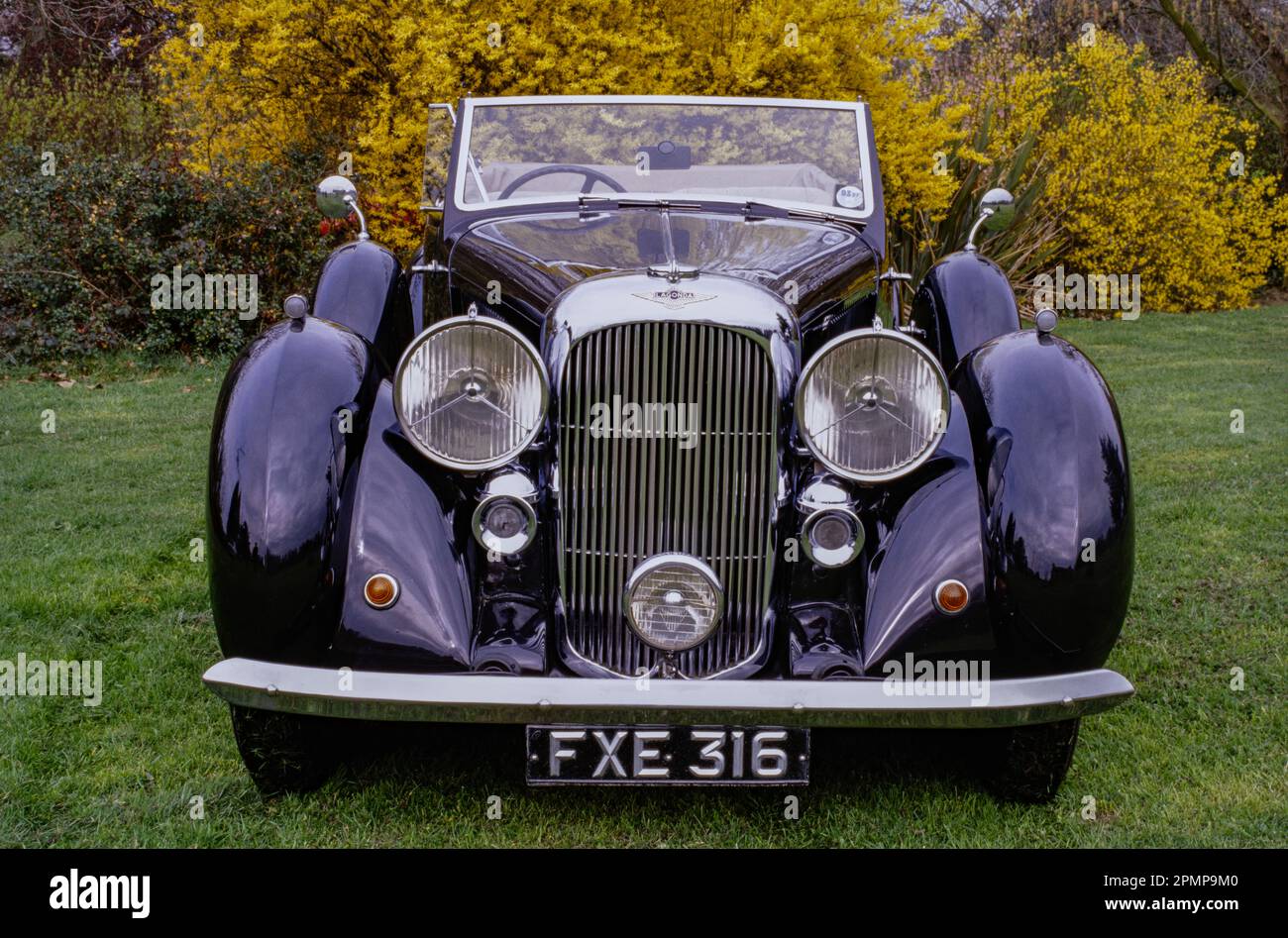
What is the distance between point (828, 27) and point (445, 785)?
7.65m

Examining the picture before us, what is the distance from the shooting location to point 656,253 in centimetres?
319

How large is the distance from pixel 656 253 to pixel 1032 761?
1678mm

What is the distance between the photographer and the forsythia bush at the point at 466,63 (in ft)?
27.2

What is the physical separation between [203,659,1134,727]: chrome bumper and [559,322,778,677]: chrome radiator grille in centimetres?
29

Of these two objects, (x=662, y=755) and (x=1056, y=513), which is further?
(x=1056, y=513)

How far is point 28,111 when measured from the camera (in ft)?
40.0

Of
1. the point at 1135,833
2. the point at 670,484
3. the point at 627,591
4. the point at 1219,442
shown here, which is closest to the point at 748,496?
the point at 670,484

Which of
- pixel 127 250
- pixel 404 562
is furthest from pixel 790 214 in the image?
pixel 127 250

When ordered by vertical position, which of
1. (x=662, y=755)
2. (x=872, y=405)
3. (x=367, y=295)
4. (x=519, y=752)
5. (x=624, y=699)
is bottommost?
(x=519, y=752)

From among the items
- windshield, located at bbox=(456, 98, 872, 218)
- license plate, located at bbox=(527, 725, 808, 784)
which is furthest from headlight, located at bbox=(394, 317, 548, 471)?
windshield, located at bbox=(456, 98, 872, 218)

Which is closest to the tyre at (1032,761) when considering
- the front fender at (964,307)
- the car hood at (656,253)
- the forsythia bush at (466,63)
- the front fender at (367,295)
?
the front fender at (964,307)

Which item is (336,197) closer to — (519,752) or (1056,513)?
(519,752)
